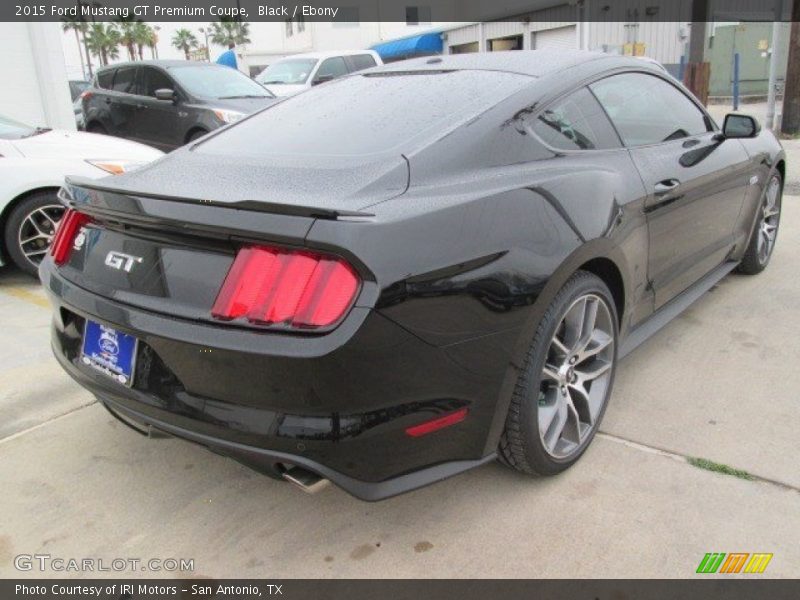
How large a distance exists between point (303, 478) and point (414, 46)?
32.8 metres

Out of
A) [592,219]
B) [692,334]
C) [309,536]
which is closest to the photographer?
[309,536]

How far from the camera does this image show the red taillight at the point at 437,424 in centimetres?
200

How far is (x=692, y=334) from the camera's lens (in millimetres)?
3883

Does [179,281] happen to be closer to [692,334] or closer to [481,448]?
[481,448]

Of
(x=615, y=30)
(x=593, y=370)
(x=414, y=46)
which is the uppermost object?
(x=615, y=30)

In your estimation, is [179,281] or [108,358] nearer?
[179,281]

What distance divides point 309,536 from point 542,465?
0.87 m

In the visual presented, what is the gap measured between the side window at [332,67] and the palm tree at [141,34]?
6268cm

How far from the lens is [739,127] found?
12.4 ft

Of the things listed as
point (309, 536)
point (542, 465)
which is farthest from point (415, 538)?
point (542, 465)

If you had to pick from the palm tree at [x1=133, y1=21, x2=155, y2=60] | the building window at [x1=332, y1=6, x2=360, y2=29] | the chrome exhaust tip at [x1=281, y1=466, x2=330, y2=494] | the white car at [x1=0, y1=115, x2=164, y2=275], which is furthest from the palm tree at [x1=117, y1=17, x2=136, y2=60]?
the chrome exhaust tip at [x1=281, y1=466, x2=330, y2=494]

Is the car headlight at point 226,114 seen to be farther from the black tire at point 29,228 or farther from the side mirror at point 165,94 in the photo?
the black tire at point 29,228

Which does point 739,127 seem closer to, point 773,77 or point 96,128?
point 96,128

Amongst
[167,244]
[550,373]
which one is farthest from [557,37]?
[167,244]
